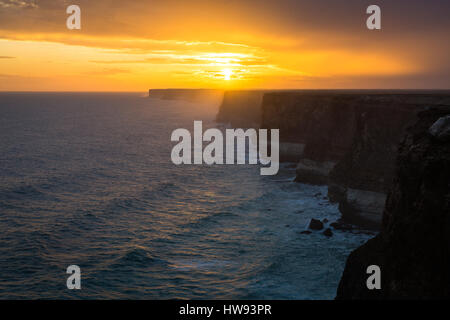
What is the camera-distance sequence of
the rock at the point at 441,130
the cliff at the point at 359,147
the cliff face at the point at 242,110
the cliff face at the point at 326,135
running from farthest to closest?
the cliff face at the point at 242,110 < the cliff face at the point at 326,135 < the cliff at the point at 359,147 < the rock at the point at 441,130

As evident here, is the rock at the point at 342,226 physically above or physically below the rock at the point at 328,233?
above

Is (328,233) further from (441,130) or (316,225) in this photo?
(441,130)

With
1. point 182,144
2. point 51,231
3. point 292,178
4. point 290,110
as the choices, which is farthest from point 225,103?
point 51,231

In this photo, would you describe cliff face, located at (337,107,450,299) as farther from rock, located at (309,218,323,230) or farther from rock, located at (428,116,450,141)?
rock, located at (309,218,323,230)

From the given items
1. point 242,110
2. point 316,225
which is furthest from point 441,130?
point 242,110

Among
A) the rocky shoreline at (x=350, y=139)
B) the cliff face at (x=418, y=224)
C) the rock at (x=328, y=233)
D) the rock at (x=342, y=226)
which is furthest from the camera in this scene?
the rocky shoreline at (x=350, y=139)

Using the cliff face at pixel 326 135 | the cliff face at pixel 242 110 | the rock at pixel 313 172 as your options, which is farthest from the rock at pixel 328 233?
the cliff face at pixel 242 110

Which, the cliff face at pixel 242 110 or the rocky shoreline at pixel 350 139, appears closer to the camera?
the rocky shoreline at pixel 350 139

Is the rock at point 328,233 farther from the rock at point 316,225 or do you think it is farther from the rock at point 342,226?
the rock at point 342,226
